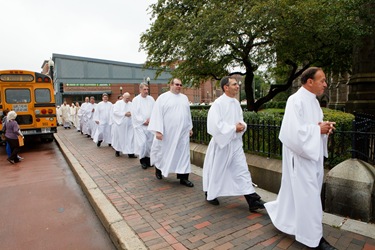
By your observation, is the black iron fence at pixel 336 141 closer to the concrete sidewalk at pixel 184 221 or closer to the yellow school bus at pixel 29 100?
the concrete sidewalk at pixel 184 221

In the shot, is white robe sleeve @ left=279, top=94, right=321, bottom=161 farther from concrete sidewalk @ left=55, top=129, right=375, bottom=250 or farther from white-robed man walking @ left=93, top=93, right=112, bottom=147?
white-robed man walking @ left=93, top=93, right=112, bottom=147

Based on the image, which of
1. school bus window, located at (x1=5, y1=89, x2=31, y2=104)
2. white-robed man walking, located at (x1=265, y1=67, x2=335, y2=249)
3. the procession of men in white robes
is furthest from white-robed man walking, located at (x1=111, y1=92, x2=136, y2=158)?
white-robed man walking, located at (x1=265, y1=67, x2=335, y2=249)

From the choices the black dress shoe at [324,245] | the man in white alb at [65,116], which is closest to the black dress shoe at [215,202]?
the black dress shoe at [324,245]

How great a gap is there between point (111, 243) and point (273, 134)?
3.30 metres

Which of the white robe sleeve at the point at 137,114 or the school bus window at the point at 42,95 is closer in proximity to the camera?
the white robe sleeve at the point at 137,114

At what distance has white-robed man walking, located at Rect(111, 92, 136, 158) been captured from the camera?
8156mm

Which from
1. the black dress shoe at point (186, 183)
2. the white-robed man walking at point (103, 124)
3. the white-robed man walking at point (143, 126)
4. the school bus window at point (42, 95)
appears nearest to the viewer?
the black dress shoe at point (186, 183)

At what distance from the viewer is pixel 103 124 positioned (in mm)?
11070

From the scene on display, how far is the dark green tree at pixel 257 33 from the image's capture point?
10.1 meters

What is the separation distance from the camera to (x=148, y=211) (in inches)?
158

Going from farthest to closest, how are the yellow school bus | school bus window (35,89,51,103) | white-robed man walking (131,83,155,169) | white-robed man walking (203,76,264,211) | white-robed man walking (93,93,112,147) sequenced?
school bus window (35,89,51,103), the yellow school bus, white-robed man walking (93,93,112,147), white-robed man walking (131,83,155,169), white-robed man walking (203,76,264,211)

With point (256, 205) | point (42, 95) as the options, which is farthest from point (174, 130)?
point (42, 95)

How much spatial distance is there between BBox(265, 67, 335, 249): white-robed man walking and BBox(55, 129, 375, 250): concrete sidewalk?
0.30 m

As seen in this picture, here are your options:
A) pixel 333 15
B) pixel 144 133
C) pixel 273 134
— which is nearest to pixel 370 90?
pixel 333 15
